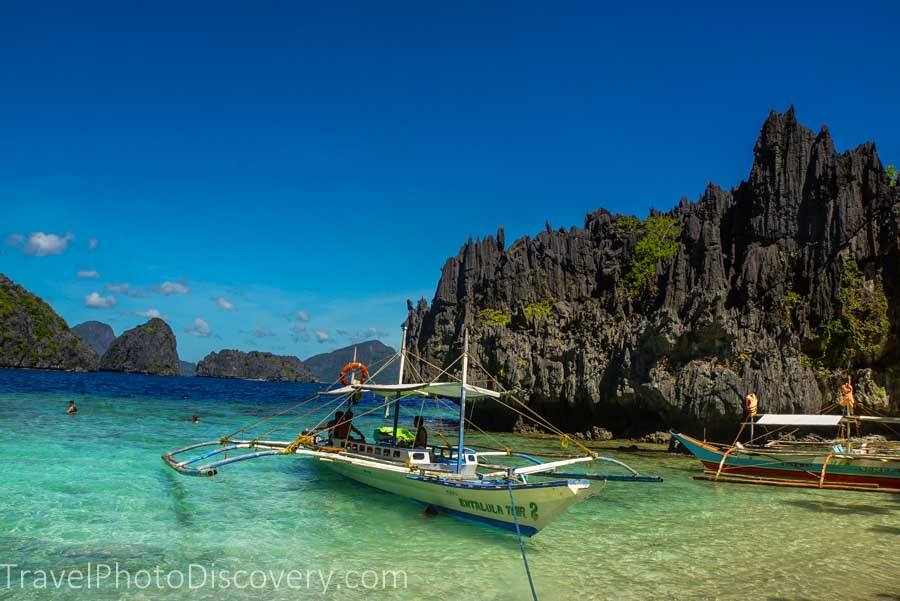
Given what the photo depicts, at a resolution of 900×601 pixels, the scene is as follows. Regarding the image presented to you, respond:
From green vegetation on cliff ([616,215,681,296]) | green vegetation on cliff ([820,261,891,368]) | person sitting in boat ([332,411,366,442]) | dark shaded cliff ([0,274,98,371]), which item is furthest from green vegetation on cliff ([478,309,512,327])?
dark shaded cliff ([0,274,98,371])

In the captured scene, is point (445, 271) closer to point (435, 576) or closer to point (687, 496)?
point (687, 496)

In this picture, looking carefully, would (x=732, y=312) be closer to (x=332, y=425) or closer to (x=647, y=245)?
(x=647, y=245)

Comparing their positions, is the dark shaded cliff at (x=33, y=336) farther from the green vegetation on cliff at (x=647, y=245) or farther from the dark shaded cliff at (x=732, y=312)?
the green vegetation on cliff at (x=647, y=245)

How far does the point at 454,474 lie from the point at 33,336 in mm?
192530

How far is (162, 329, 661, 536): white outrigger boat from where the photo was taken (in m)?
14.6

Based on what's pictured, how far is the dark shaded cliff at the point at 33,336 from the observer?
15688cm

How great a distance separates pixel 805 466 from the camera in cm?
2742

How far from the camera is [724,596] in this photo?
39.2 feet

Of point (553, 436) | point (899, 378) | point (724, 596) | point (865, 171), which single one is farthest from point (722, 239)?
point (724, 596)

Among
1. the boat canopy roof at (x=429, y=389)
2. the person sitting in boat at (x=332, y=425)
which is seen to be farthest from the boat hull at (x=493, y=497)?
the person sitting in boat at (x=332, y=425)

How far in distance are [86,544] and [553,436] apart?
40.6 metres

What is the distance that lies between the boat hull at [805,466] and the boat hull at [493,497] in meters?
18.1

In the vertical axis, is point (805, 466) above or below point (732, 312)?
below

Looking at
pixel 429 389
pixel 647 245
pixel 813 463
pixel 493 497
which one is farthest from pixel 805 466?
pixel 647 245
